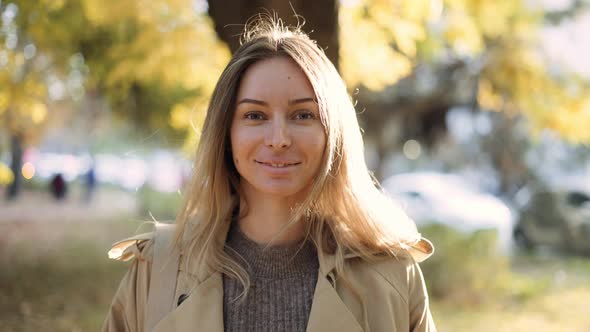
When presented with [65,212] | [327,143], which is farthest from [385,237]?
[65,212]

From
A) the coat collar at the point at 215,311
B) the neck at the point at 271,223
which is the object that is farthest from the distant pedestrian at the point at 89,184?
the coat collar at the point at 215,311

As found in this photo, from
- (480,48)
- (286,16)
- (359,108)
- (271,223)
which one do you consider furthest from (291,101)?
(359,108)

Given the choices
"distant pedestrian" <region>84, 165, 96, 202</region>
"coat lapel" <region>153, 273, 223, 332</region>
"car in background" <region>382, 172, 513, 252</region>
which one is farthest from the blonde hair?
"distant pedestrian" <region>84, 165, 96, 202</region>

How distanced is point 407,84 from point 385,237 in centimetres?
1150

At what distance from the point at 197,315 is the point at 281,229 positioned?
0.42 metres

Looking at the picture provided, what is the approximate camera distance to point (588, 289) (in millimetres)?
9883

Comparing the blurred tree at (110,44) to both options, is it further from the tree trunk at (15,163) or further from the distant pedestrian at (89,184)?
the distant pedestrian at (89,184)

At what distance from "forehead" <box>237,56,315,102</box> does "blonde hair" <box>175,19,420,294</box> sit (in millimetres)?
26

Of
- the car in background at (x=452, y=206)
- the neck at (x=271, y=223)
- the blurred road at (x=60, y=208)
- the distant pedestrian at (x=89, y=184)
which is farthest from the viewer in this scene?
the distant pedestrian at (x=89, y=184)

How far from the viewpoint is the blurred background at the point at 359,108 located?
524 cm

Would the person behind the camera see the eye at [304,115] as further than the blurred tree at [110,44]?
No

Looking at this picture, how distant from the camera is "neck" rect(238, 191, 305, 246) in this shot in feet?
7.26

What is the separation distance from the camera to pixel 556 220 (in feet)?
44.9

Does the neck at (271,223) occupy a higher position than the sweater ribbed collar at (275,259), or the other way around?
the neck at (271,223)
